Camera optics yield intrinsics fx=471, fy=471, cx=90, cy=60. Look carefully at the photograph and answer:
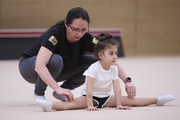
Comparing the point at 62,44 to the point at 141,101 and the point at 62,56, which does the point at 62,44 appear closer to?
the point at 62,56

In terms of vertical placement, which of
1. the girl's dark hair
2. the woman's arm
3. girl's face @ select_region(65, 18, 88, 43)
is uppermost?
girl's face @ select_region(65, 18, 88, 43)

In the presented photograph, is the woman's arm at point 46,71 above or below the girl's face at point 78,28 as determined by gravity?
below

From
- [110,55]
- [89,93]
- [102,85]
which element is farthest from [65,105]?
[110,55]

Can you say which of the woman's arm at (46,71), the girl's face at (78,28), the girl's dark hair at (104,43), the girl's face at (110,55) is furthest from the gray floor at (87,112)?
the girl's face at (78,28)

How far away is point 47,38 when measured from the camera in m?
4.01

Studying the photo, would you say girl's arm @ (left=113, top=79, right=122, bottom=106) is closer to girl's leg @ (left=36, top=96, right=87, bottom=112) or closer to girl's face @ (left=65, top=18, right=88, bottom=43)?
girl's leg @ (left=36, top=96, right=87, bottom=112)

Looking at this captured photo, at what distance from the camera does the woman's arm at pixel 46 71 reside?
378cm

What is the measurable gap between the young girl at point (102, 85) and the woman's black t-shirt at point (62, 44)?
25 cm

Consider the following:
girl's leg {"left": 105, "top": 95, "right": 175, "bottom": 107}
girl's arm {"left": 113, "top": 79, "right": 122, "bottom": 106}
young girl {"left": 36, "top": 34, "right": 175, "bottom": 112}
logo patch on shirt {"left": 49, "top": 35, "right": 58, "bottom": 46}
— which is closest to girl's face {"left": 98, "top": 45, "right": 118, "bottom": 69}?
young girl {"left": 36, "top": 34, "right": 175, "bottom": 112}

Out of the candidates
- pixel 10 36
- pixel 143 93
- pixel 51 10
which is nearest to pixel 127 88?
pixel 143 93

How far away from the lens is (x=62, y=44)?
4.12 meters

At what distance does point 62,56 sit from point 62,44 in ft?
0.54

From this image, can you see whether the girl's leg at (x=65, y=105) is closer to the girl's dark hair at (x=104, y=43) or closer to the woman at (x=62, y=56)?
the woman at (x=62, y=56)

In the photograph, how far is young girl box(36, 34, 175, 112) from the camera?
385cm
